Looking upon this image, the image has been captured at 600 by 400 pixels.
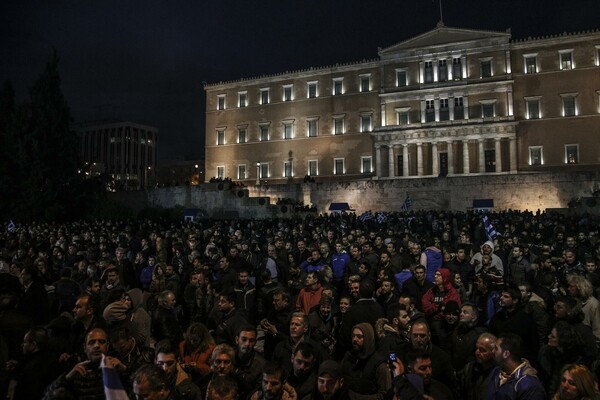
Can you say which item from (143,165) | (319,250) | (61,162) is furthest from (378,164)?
(143,165)

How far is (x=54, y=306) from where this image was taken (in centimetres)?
678

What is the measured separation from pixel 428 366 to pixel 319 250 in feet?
19.8

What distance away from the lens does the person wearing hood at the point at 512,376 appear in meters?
3.54

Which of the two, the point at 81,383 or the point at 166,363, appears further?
the point at 166,363

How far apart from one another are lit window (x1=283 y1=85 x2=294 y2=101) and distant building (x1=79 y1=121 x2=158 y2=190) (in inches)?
2127

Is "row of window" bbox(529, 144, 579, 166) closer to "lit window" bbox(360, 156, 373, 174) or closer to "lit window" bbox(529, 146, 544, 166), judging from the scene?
"lit window" bbox(529, 146, 544, 166)

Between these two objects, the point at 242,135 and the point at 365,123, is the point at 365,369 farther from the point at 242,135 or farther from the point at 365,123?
the point at 242,135

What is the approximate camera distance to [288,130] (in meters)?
47.3

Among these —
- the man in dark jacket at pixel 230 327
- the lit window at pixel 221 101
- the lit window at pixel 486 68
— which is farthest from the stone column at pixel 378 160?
the man in dark jacket at pixel 230 327

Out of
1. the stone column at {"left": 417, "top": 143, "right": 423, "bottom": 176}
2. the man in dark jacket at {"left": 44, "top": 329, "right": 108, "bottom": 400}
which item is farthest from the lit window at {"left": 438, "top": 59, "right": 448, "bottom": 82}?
the man in dark jacket at {"left": 44, "top": 329, "right": 108, "bottom": 400}

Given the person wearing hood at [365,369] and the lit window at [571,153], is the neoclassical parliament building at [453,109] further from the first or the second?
the person wearing hood at [365,369]

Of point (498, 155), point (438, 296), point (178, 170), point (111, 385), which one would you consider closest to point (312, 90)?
point (498, 155)

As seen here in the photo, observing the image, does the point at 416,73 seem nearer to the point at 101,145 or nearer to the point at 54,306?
the point at 54,306

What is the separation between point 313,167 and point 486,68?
18.0m
